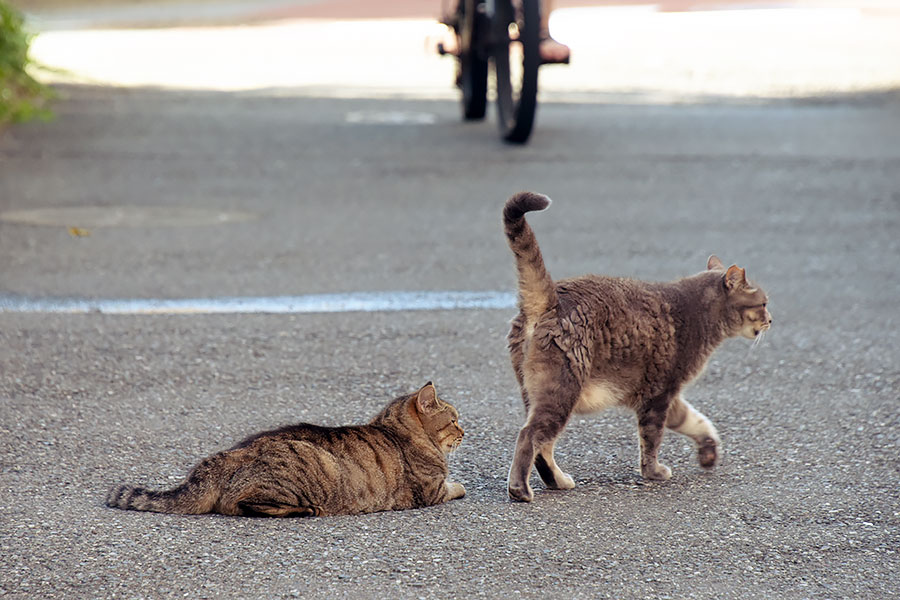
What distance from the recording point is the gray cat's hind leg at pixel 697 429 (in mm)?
4867

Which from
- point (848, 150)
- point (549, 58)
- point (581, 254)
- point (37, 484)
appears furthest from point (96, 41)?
point (37, 484)

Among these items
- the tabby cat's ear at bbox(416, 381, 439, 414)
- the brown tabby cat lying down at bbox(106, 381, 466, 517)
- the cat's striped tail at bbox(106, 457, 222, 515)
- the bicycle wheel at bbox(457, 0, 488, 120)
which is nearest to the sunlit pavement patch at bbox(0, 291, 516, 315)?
the tabby cat's ear at bbox(416, 381, 439, 414)

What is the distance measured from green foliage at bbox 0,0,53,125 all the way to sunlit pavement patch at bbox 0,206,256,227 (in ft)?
13.3

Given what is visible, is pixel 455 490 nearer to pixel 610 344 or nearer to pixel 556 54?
pixel 610 344

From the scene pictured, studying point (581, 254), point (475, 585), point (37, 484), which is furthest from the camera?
point (581, 254)

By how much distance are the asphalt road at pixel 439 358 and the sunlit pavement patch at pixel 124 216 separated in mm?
124

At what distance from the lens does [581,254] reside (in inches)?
332

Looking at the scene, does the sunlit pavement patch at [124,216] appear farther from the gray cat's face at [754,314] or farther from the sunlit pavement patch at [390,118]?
the gray cat's face at [754,314]

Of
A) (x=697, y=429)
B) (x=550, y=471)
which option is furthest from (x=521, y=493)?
(x=697, y=429)

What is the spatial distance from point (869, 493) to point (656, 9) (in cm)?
2627

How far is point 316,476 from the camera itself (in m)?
4.24

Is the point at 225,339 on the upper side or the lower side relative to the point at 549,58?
lower

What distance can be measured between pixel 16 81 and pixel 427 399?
1137cm

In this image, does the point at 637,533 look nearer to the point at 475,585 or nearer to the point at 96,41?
the point at 475,585
